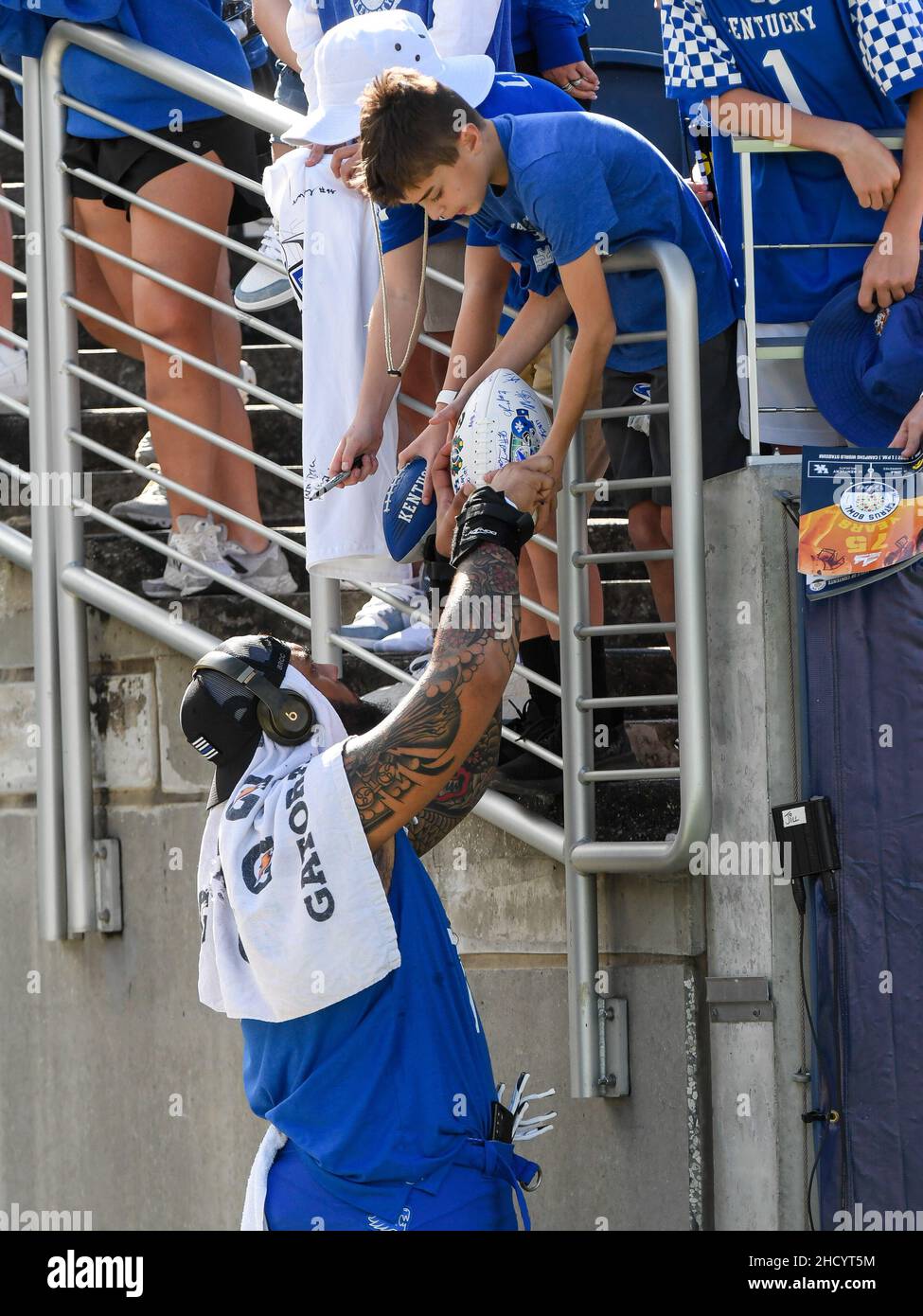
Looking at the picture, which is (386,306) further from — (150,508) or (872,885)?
(872,885)

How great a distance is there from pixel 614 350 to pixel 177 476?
1302 millimetres

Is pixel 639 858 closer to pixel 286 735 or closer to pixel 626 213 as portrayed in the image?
pixel 286 735

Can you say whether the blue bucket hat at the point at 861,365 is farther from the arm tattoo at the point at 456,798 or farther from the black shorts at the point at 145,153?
the black shorts at the point at 145,153

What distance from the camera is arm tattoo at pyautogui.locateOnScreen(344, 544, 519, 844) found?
116 inches

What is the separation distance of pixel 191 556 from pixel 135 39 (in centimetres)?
130

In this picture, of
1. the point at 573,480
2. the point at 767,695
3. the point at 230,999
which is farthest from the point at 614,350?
the point at 230,999

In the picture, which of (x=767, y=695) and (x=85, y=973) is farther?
(x=85, y=973)

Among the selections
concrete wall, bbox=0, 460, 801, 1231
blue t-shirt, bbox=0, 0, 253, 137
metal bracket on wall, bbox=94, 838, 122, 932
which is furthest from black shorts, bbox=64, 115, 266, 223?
metal bracket on wall, bbox=94, 838, 122, 932

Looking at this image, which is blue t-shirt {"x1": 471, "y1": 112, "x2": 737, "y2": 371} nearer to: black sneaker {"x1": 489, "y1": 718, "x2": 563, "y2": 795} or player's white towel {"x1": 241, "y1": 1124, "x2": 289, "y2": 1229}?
black sneaker {"x1": 489, "y1": 718, "x2": 563, "y2": 795}

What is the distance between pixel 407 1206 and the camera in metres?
2.98

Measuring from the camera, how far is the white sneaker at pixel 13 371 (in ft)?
16.7

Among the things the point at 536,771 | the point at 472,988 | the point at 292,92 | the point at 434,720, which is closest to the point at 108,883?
the point at 472,988

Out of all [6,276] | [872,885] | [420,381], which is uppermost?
[6,276]

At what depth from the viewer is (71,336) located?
4848mm
